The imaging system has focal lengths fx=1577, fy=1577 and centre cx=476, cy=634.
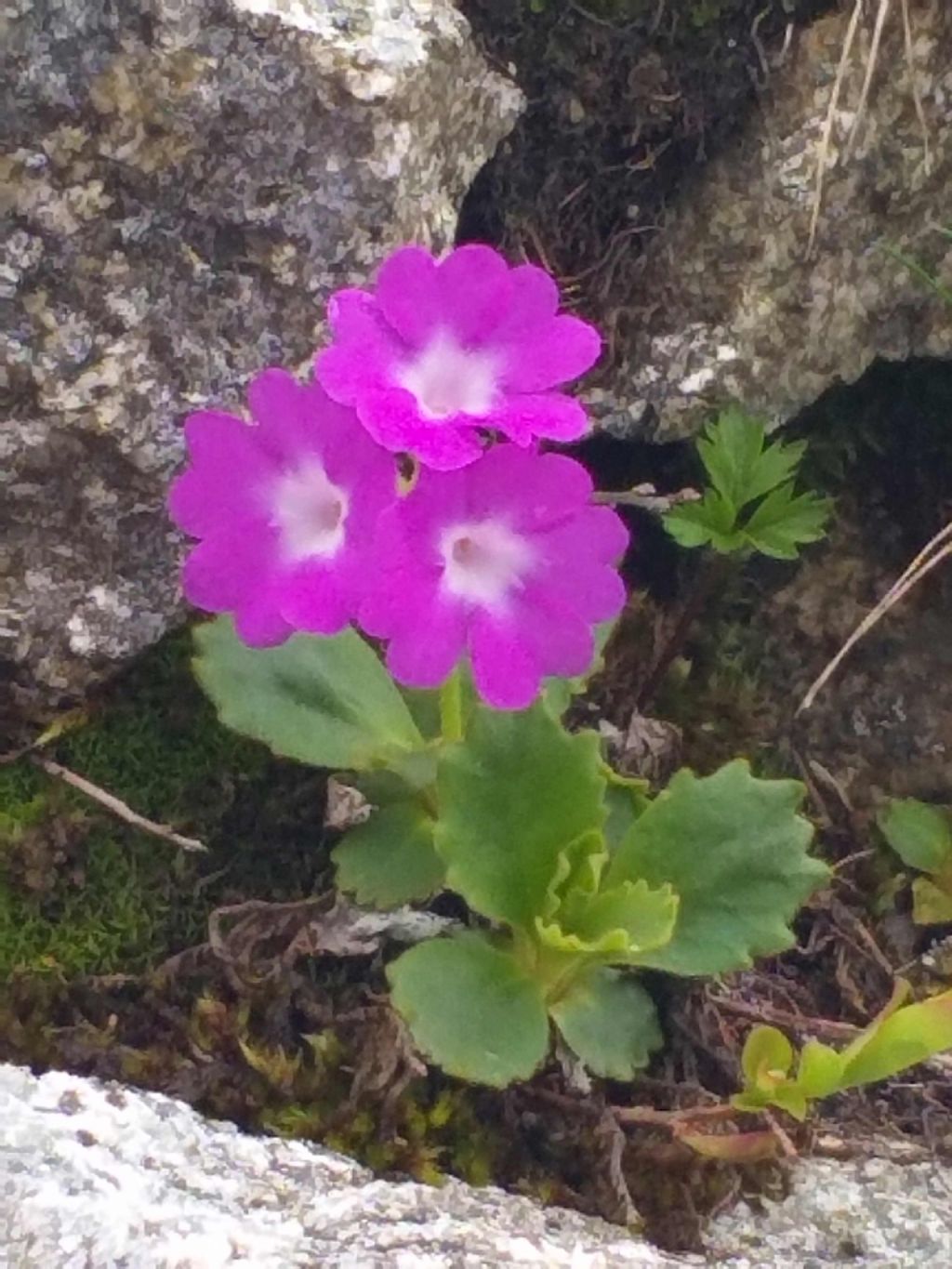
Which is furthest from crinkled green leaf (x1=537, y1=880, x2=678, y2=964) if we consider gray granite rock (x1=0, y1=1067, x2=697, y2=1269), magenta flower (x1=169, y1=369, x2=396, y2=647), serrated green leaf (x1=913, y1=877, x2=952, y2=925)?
serrated green leaf (x1=913, y1=877, x2=952, y2=925)

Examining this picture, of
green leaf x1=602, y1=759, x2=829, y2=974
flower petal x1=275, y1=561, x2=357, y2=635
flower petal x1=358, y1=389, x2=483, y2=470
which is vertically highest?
flower petal x1=358, y1=389, x2=483, y2=470

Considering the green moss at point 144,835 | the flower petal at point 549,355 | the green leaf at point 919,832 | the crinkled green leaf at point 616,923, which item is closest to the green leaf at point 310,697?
the green moss at point 144,835

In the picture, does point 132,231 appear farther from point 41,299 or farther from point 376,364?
point 376,364

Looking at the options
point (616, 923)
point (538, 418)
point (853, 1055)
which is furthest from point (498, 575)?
point (853, 1055)

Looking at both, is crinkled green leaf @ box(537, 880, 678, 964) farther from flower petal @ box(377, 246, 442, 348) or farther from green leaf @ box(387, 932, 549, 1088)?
flower petal @ box(377, 246, 442, 348)

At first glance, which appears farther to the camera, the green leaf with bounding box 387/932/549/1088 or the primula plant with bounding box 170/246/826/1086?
the green leaf with bounding box 387/932/549/1088

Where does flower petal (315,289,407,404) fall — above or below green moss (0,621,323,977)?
above

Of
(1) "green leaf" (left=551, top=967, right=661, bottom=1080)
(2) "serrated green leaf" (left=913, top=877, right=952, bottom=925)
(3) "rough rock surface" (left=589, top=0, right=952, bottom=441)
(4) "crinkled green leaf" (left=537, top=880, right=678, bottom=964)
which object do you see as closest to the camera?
(4) "crinkled green leaf" (left=537, top=880, right=678, bottom=964)
